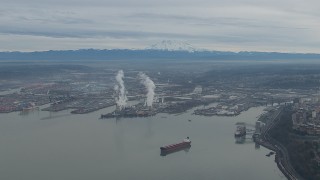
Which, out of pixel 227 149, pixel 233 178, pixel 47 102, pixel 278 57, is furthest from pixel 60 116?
pixel 278 57

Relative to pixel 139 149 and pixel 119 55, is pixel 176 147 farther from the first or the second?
pixel 119 55

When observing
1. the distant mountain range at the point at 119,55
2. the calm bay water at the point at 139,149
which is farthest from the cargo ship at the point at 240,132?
the distant mountain range at the point at 119,55

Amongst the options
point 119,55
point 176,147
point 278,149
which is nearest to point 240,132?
point 278,149

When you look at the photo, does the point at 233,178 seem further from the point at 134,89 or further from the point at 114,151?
the point at 134,89

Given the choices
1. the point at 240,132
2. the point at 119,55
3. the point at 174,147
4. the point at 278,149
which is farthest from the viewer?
the point at 119,55

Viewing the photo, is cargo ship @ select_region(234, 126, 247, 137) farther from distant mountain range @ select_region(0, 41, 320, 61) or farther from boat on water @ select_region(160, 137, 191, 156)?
distant mountain range @ select_region(0, 41, 320, 61)

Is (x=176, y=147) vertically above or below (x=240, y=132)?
below

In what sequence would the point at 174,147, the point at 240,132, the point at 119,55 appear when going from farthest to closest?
the point at 119,55 < the point at 240,132 < the point at 174,147

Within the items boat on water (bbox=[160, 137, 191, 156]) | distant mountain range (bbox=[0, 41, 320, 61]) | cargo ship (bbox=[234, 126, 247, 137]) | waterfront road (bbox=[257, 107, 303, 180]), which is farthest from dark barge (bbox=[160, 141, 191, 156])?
distant mountain range (bbox=[0, 41, 320, 61])
